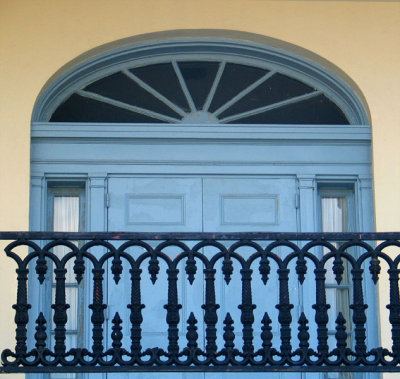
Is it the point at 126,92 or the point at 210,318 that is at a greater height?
the point at 126,92

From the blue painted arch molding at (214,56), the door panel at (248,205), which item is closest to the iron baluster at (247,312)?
the door panel at (248,205)

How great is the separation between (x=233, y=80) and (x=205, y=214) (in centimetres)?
119

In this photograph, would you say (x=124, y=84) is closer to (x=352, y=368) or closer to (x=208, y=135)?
(x=208, y=135)

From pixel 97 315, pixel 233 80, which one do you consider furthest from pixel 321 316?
pixel 233 80

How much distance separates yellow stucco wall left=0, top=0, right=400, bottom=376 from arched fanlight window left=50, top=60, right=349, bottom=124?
14.2 inches

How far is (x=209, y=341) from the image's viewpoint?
226 inches

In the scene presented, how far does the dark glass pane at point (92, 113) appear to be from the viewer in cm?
830

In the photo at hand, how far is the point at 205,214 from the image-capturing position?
8070 mm

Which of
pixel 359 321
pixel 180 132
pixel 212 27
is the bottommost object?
pixel 359 321

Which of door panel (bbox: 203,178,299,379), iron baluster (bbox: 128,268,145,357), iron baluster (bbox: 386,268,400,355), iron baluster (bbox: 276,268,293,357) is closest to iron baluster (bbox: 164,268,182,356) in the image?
iron baluster (bbox: 128,268,145,357)

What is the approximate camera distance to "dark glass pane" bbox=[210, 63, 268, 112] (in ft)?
27.6

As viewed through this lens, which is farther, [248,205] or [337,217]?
[337,217]

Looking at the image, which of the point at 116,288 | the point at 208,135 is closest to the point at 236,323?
the point at 116,288

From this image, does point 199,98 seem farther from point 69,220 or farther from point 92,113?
point 69,220
